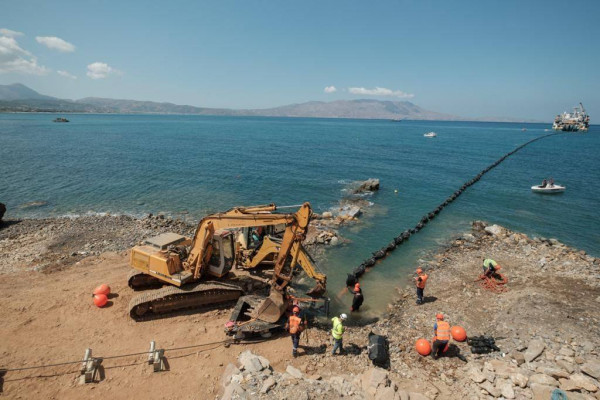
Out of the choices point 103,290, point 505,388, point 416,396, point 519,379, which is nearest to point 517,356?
point 519,379

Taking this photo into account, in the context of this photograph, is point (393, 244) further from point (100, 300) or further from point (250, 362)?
point (100, 300)

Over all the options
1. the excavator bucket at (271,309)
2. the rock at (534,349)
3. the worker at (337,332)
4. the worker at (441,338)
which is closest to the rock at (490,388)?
the worker at (441,338)

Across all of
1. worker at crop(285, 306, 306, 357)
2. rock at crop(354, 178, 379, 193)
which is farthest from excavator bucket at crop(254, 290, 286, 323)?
rock at crop(354, 178, 379, 193)

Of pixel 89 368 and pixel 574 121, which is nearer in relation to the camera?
pixel 89 368

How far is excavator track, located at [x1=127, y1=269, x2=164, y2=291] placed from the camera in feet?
43.3

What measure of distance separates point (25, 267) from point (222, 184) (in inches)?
837

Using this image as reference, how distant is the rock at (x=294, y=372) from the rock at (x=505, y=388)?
5.70 metres

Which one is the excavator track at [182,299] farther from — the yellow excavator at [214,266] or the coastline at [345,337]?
the coastline at [345,337]

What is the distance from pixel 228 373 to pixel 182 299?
4058mm

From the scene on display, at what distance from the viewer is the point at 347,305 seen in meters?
13.9

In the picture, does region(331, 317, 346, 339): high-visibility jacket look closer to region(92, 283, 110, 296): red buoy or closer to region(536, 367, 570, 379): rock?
region(536, 367, 570, 379): rock

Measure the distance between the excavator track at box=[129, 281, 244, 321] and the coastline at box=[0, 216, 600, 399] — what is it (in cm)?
45

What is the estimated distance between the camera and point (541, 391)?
806 centimetres

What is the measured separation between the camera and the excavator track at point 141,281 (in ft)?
Answer: 43.3
